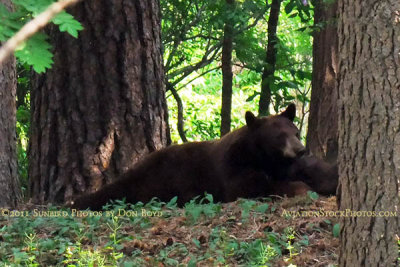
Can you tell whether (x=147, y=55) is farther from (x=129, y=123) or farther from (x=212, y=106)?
(x=212, y=106)

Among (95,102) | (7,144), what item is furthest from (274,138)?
(7,144)

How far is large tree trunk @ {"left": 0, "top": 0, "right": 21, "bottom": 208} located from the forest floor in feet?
1.62

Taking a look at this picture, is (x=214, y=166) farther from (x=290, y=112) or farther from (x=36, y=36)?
(x=36, y=36)

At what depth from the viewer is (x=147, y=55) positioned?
8.59 m

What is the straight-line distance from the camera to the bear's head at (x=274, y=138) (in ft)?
26.3

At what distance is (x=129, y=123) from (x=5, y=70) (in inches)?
62.8

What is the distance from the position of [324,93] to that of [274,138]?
1.39 m

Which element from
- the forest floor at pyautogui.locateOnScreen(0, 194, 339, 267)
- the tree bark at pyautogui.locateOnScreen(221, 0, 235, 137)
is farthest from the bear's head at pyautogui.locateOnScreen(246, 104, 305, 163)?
the tree bark at pyautogui.locateOnScreen(221, 0, 235, 137)

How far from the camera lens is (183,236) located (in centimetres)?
578

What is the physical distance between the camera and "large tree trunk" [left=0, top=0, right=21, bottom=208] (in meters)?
7.38

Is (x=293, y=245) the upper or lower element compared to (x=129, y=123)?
lower

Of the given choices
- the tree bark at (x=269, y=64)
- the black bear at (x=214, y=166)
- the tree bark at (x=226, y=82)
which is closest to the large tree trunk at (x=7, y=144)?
the black bear at (x=214, y=166)

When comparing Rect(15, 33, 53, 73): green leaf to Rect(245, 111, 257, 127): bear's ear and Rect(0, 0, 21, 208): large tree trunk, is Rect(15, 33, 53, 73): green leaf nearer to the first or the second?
Rect(0, 0, 21, 208): large tree trunk

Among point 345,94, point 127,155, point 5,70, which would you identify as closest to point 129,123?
point 127,155
